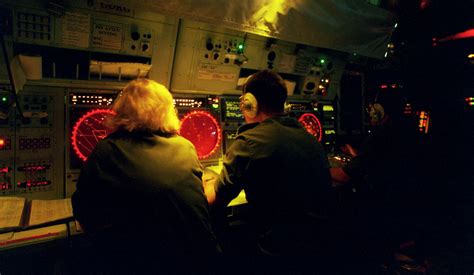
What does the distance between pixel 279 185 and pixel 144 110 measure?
89 cm

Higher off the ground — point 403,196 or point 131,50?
point 131,50

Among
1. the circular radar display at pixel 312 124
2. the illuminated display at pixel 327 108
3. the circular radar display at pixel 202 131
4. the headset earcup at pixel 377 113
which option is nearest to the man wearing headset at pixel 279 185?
the circular radar display at pixel 202 131

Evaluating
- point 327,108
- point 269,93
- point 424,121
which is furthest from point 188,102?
point 424,121

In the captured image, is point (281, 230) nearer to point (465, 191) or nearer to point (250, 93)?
point (250, 93)

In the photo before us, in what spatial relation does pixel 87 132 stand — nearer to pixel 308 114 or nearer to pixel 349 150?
pixel 308 114

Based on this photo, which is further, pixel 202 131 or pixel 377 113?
pixel 377 113

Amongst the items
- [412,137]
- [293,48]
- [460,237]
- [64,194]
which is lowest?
[460,237]

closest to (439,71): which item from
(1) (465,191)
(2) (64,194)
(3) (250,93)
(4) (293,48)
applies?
(1) (465,191)

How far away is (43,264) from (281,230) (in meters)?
Answer: 1.63

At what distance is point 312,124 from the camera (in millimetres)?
3787

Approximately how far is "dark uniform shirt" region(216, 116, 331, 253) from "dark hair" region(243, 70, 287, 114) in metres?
0.15

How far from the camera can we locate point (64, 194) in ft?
7.41

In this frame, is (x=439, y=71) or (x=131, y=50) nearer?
Result: (x=131, y=50)

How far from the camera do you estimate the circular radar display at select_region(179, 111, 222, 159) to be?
2.78 metres
